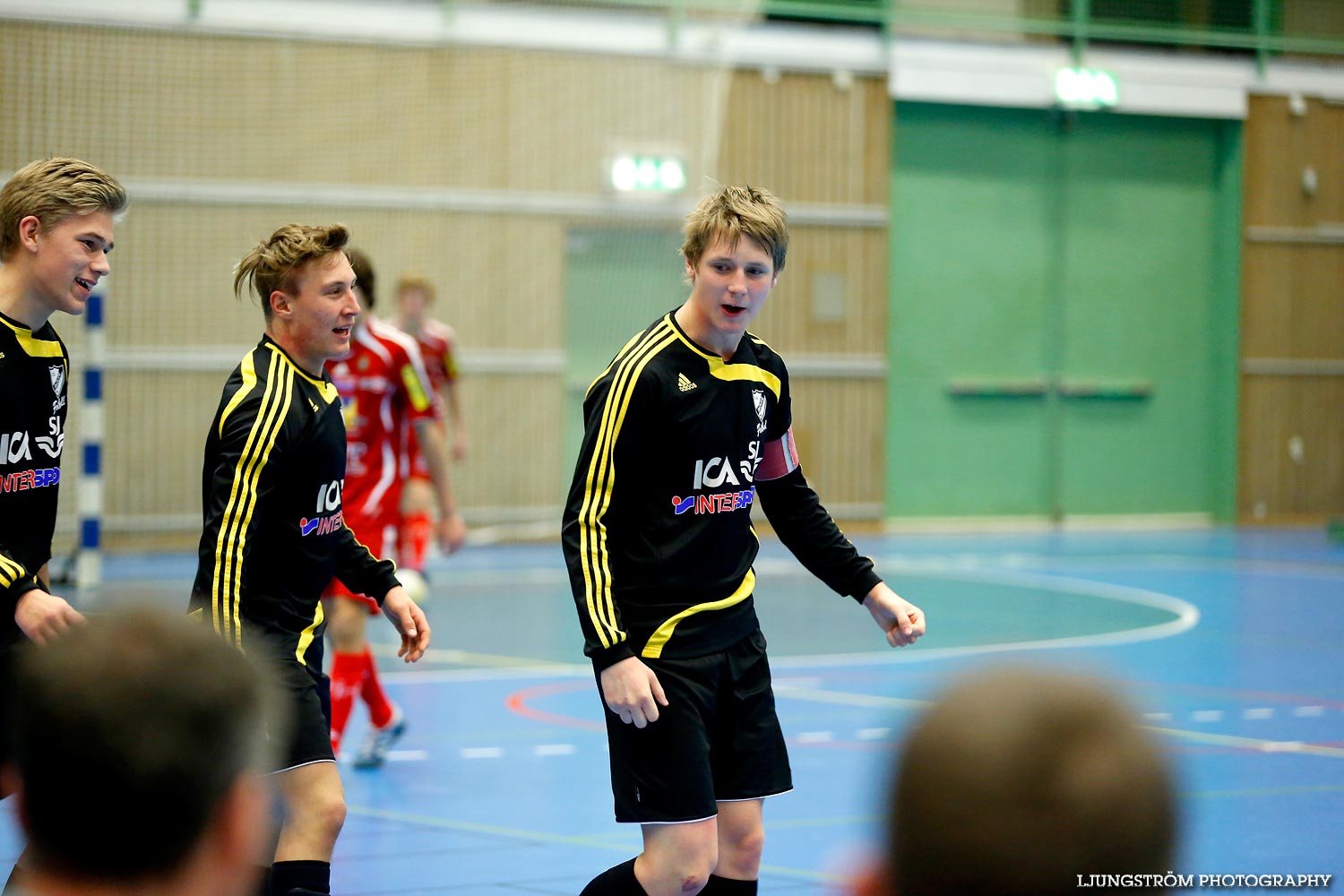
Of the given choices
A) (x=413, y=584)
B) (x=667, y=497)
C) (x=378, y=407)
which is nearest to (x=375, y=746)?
(x=413, y=584)

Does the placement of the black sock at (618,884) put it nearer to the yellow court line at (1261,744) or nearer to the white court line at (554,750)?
the white court line at (554,750)

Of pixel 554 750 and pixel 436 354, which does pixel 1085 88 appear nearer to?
pixel 436 354

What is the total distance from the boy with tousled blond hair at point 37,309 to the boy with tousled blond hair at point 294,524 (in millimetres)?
387

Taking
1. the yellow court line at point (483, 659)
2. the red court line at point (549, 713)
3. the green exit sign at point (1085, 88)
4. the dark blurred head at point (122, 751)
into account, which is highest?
the green exit sign at point (1085, 88)

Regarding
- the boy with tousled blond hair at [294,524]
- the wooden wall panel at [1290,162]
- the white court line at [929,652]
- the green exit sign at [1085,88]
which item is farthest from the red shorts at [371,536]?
the wooden wall panel at [1290,162]

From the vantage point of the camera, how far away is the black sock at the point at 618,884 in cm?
374

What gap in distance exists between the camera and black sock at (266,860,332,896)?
388cm

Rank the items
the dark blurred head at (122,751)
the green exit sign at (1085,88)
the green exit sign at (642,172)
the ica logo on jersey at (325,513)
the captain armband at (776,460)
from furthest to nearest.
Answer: the green exit sign at (1085,88) → the green exit sign at (642,172) → the captain armband at (776,460) → the ica logo on jersey at (325,513) → the dark blurred head at (122,751)

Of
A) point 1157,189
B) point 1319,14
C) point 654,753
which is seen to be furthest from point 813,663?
point 1319,14

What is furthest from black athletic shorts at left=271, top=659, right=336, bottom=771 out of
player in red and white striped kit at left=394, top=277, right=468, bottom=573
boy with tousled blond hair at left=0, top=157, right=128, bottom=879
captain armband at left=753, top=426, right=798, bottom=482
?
player in red and white striped kit at left=394, top=277, right=468, bottom=573

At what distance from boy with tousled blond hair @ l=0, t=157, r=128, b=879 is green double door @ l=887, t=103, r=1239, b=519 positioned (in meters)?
15.9

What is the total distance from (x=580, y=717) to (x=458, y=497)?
9.33m

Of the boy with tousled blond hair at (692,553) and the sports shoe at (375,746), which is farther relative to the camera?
the sports shoe at (375,746)

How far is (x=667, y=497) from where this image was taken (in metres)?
3.90
